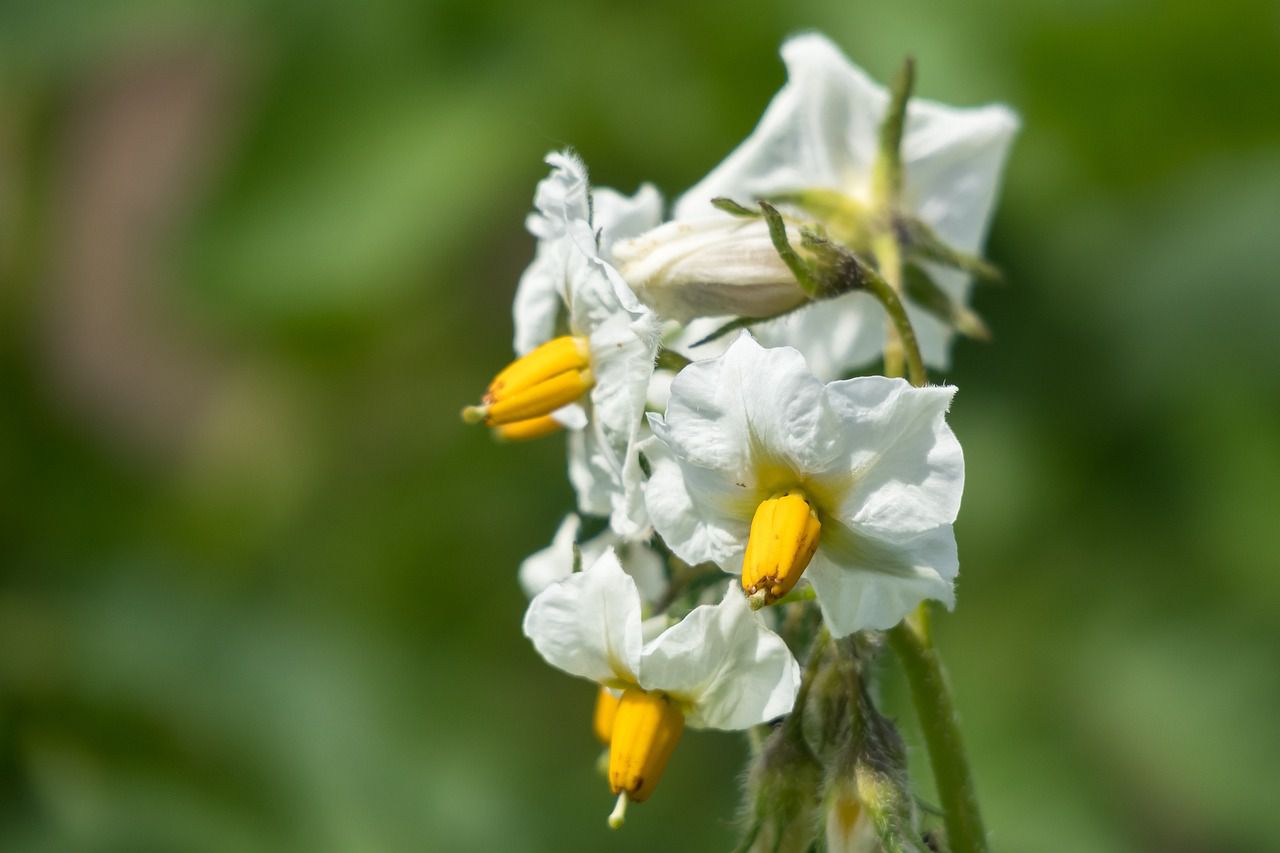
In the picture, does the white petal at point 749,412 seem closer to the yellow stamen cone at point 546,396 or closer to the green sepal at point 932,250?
the yellow stamen cone at point 546,396

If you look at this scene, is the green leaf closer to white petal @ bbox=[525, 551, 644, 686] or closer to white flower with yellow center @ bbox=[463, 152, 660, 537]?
white flower with yellow center @ bbox=[463, 152, 660, 537]

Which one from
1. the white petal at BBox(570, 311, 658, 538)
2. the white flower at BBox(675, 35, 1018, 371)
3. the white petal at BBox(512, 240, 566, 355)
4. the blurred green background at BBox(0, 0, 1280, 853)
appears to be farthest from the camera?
the blurred green background at BBox(0, 0, 1280, 853)

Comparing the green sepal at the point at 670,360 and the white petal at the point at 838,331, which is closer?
the green sepal at the point at 670,360

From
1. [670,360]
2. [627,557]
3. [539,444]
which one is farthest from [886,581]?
[539,444]

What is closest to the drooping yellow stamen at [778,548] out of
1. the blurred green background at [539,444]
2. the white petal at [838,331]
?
the white petal at [838,331]

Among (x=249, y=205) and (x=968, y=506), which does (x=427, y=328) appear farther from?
(x=968, y=506)

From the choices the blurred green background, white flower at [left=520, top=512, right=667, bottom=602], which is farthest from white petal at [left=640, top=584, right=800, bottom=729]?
the blurred green background

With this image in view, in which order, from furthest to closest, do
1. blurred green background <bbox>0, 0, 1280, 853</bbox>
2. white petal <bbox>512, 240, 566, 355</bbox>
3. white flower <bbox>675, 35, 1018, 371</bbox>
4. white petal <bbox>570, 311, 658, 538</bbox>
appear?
blurred green background <bbox>0, 0, 1280, 853</bbox> < white flower <bbox>675, 35, 1018, 371</bbox> < white petal <bbox>512, 240, 566, 355</bbox> < white petal <bbox>570, 311, 658, 538</bbox>
